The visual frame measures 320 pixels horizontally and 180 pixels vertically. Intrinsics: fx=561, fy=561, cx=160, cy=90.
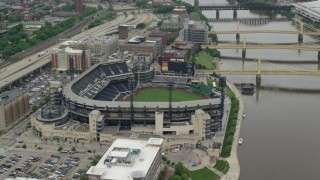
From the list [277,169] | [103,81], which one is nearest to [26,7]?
[103,81]

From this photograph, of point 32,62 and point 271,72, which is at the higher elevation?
point 32,62

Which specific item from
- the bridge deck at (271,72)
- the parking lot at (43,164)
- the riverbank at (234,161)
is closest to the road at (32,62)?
the parking lot at (43,164)

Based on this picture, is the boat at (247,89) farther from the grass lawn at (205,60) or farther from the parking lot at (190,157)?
the parking lot at (190,157)

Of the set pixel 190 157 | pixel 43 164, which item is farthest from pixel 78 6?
pixel 190 157

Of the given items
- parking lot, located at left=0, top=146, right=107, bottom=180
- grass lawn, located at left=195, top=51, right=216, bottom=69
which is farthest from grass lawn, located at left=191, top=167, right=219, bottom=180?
grass lawn, located at left=195, top=51, right=216, bottom=69

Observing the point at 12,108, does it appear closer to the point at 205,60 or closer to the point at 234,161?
the point at 234,161

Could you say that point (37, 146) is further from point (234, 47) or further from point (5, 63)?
point (234, 47)

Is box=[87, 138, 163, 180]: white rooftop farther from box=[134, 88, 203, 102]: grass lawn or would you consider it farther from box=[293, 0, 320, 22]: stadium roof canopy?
box=[293, 0, 320, 22]: stadium roof canopy
